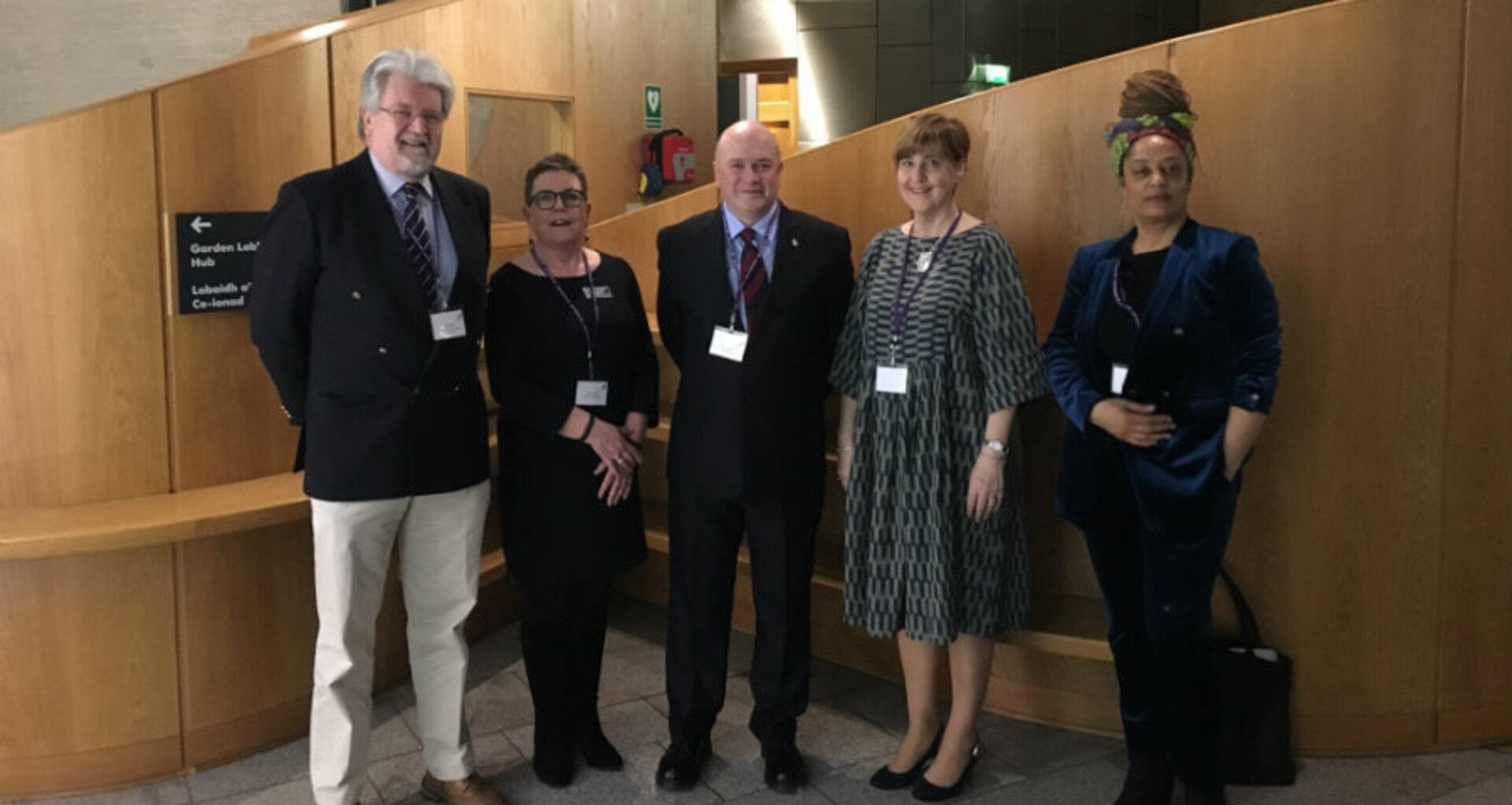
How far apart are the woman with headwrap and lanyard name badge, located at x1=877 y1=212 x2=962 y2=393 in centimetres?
34

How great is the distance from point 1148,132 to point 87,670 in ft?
9.55

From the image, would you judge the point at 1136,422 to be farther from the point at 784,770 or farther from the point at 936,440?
the point at 784,770

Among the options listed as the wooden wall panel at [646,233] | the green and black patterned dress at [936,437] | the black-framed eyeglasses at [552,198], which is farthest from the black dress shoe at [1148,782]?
the wooden wall panel at [646,233]

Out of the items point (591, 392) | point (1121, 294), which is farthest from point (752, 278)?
point (1121, 294)

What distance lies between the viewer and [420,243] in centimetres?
275

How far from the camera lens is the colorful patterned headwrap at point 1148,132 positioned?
2717mm

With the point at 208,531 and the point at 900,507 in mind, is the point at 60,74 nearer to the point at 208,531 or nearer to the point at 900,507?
the point at 208,531

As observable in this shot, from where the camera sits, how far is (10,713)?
3102 millimetres

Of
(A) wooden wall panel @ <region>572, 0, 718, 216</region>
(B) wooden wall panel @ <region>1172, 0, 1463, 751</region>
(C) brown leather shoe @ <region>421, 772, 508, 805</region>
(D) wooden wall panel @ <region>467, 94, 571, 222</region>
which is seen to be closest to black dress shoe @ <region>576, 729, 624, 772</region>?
(C) brown leather shoe @ <region>421, 772, 508, 805</region>

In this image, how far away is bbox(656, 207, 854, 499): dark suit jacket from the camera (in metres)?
2.93

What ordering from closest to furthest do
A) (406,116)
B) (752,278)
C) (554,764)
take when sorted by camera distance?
1. (406,116)
2. (752,278)
3. (554,764)

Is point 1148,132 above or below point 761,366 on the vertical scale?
above

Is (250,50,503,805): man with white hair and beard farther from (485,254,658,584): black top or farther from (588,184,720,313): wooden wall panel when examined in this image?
(588,184,720,313): wooden wall panel

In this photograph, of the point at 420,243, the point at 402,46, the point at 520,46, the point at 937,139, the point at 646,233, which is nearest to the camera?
the point at 420,243
